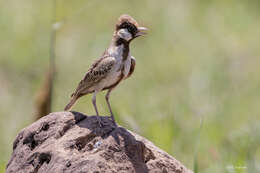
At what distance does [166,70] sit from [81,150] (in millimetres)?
8807

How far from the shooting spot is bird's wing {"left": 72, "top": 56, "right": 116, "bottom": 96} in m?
7.82

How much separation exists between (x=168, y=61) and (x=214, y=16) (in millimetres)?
3305

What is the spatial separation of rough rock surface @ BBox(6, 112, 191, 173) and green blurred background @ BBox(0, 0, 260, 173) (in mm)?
1789

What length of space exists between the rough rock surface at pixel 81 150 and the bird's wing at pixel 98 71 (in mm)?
435

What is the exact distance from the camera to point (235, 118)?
13445 mm

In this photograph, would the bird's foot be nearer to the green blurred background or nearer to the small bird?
the small bird

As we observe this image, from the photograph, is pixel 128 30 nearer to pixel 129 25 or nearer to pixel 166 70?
pixel 129 25

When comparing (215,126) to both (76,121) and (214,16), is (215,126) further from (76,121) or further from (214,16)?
(214,16)

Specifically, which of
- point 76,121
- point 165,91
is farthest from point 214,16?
point 76,121

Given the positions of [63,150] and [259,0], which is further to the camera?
[259,0]

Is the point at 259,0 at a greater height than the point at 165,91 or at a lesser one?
greater

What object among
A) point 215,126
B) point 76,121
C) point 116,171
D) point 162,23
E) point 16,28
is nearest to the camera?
point 116,171

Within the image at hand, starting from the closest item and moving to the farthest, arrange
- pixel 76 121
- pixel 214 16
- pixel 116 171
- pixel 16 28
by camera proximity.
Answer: pixel 116 171 < pixel 76 121 < pixel 16 28 < pixel 214 16

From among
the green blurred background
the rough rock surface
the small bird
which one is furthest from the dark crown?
the green blurred background
